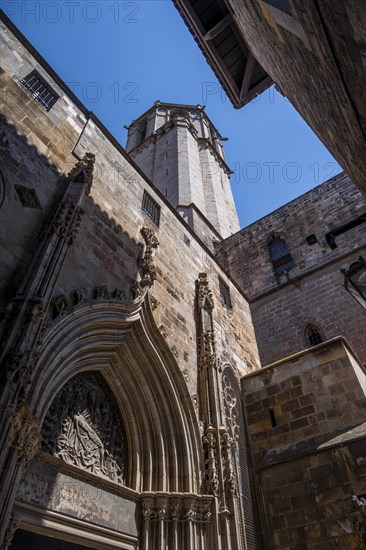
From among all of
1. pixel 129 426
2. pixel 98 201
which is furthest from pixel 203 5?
pixel 129 426

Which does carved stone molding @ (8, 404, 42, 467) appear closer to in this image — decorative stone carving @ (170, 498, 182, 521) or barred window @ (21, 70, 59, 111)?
decorative stone carving @ (170, 498, 182, 521)

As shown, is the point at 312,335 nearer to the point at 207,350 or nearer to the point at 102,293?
the point at 207,350

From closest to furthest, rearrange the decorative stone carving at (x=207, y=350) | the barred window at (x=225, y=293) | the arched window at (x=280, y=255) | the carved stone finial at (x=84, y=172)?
the carved stone finial at (x=84, y=172)
the decorative stone carving at (x=207, y=350)
the barred window at (x=225, y=293)
the arched window at (x=280, y=255)

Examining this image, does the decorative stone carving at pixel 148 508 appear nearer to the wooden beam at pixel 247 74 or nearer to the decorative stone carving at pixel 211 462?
the decorative stone carving at pixel 211 462

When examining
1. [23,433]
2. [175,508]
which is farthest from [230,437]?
[23,433]

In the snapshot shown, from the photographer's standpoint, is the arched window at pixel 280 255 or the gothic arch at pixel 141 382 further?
the arched window at pixel 280 255

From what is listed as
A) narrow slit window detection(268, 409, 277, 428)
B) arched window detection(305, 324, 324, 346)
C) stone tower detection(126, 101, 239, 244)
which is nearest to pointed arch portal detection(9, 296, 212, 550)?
narrow slit window detection(268, 409, 277, 428)

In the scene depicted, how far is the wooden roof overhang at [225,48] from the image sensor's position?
11203 millimetres

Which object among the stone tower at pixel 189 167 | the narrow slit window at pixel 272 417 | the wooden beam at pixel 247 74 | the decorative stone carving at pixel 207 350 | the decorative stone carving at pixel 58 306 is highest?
the stone tower at pixel 189 167

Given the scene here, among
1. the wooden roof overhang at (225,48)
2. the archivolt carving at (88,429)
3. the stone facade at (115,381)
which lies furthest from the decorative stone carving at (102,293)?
the wooden roof overhang at (225,48)

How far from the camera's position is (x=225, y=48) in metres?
11.9

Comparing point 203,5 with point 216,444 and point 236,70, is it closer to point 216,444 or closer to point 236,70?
point 236,70

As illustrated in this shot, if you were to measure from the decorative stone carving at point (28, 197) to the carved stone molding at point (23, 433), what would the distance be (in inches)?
123

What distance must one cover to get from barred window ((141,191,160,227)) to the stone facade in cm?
5
